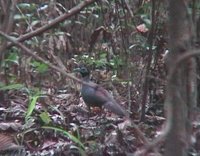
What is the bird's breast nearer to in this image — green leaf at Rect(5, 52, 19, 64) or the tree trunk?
green leaf at Rect(5, 52, 19, 64)

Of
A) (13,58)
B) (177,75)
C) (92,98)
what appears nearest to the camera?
(177,75)

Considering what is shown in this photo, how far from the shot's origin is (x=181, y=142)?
1.46 m

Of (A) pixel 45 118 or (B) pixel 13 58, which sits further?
(B) pixel 13 58

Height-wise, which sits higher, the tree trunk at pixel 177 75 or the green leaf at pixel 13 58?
the green leaf at pixel 13 58

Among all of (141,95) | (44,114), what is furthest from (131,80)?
(44,114)

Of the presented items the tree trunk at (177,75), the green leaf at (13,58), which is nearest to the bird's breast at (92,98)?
the green leaf at (13,58)

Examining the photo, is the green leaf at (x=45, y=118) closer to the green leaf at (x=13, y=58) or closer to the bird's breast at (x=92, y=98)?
the bird's breast at (x=92, y=98)

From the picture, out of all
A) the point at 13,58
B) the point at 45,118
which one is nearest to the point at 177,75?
the point at 45,118

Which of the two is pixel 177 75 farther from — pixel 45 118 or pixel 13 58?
pixel 13 58

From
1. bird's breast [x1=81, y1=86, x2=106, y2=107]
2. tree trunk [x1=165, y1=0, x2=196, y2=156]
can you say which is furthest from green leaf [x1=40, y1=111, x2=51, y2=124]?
tree trunk [x1=165, y1=0, x2=196, y2=156]

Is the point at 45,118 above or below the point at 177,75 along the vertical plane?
below

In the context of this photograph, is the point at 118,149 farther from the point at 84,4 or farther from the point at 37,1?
the point at 37,1

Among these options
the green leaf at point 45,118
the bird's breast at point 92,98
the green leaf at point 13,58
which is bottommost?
the green leaf at point 45,118

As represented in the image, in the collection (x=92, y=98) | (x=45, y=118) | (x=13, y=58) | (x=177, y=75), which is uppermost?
(x=13, y=58)
